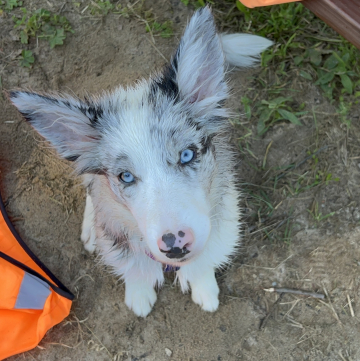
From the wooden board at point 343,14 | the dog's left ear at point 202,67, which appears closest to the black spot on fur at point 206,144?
the dog's left ear at point 202,67

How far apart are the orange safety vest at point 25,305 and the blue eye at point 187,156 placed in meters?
1.64

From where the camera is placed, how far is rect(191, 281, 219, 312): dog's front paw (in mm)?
2828

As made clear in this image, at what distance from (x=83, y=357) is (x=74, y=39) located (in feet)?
9.66

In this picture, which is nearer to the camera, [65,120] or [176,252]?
[176,252]

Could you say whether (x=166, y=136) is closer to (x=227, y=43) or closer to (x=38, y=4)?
(x=227, y=43)

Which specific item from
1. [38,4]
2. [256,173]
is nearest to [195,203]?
[256,173]

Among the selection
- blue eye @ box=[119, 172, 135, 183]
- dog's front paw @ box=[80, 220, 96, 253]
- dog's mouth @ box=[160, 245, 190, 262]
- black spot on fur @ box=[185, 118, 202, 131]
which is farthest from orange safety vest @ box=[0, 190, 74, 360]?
black spot on fur @ box=[185, 118, 202, 131]

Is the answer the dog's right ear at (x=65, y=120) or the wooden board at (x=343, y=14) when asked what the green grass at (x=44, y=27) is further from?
the wooden board at (x=343, y=14)

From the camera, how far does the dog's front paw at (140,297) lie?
2.88 meters

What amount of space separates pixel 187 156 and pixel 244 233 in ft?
4.53

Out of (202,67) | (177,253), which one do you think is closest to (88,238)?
(177,253)

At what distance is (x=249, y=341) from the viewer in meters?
2.84

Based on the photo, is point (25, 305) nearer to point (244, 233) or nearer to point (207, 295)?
point (207, 295)

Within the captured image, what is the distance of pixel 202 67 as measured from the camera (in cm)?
197
